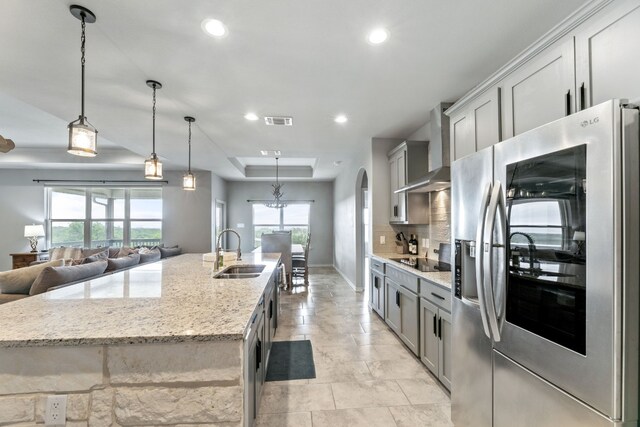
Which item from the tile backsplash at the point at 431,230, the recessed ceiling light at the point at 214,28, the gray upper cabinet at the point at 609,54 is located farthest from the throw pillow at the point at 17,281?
the gray upper cabinet at the point at 609,54

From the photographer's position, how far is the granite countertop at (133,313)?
44.0 inches

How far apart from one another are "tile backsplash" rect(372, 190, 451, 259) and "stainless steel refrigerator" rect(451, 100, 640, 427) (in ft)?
5.50

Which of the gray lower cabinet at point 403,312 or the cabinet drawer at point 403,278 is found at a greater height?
the cabinet drawer at point 403,278

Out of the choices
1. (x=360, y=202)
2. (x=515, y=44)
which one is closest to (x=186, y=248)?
(x=360, y=202)

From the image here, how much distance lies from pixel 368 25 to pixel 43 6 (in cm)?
201

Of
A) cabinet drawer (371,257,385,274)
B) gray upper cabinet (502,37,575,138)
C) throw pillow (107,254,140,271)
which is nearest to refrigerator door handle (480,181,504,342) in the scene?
gray upper cabinet (502,37,575,138)

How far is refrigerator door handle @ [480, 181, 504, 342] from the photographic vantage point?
56.1 inches

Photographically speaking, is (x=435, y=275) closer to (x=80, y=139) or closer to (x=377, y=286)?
(x=377, y=286)

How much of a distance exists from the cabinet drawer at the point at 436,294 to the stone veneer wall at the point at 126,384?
1.63 m

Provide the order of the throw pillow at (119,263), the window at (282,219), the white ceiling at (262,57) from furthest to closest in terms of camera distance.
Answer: the window at (282,219), the throw pillow at (119,263), the white ceiling at (262,57)

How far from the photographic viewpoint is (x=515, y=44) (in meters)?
2.08

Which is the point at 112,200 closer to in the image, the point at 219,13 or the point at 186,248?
the point at 186,248

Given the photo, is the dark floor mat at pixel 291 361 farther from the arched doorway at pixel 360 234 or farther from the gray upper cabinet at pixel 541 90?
the gray upper cabinet at pixel 541 90

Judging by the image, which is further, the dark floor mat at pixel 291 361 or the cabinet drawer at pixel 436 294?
the dark floor mat at pixel 291 361
